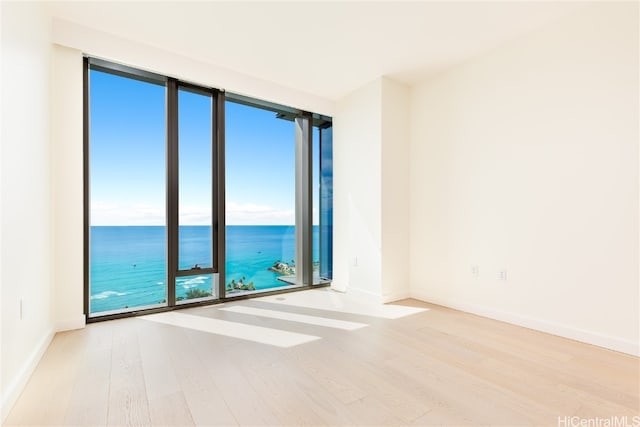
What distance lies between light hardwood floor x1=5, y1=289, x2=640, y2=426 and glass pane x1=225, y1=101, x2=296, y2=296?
1.07 m

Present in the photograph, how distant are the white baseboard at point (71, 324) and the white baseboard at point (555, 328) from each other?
3475 millimetres

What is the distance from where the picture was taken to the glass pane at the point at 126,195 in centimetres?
289

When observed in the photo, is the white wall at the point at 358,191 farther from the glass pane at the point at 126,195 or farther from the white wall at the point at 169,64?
the glass pane at the point at 126,195

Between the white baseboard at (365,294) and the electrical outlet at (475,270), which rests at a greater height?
the electrical outlet at (475,270)

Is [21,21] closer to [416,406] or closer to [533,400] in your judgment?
[416,406]

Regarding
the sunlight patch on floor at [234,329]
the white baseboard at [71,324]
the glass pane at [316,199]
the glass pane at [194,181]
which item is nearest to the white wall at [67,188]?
the white baseboard at [71,324]

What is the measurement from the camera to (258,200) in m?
3.97

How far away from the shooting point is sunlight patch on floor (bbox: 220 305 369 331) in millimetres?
2668

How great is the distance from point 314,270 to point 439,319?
1.85 m

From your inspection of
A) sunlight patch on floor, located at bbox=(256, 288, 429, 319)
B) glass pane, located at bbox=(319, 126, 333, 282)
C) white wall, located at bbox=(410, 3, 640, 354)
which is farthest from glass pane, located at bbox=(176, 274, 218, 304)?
white wall, located at bbox=(410, 3, 640, 354)

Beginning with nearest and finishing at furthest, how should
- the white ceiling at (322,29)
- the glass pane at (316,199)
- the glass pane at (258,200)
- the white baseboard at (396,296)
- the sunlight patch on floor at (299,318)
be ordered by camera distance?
the white ceiling at (322,29) < the sunlight patch on floor at (299,318) < the white baseboard at (396,296) < the glass pane at (258,200) < the glass pane at (316,199)

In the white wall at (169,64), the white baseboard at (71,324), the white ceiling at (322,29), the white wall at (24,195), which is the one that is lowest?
the white baseboard at (71,324)

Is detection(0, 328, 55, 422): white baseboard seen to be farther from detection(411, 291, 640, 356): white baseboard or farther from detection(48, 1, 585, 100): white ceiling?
detection(411, 291, 640, 356): white baseboard

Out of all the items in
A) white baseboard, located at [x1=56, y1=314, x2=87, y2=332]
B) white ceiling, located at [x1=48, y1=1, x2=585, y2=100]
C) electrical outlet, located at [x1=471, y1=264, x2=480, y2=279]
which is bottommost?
white baseboard, located at [x1=56, y1=314, x2=87, y2=332]
